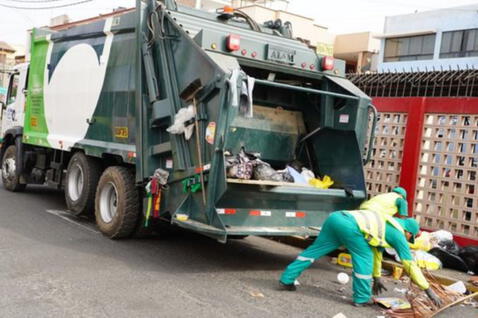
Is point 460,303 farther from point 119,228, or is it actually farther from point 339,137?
point 119,228

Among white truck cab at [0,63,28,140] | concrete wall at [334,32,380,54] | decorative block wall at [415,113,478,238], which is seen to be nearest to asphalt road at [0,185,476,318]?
decorative block wall at [415,113,478,238]

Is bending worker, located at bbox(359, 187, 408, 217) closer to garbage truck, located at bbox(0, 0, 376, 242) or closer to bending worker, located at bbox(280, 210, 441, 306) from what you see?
bending worker, located at bbox(280, 210, 441, 306)

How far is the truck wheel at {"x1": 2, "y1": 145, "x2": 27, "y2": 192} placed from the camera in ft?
32.3

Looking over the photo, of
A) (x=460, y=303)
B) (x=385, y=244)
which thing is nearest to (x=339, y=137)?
(x=385, y=244)

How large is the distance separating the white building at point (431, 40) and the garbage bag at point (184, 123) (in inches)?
838

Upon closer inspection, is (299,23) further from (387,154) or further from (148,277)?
(148,277)

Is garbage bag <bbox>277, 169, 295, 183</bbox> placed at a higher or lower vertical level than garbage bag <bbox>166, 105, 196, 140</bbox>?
lower

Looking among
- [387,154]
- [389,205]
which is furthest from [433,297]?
[387,154]

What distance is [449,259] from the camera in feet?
21.6

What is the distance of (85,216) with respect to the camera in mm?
8156

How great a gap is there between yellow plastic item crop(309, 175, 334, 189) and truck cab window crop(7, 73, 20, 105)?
21.0ft

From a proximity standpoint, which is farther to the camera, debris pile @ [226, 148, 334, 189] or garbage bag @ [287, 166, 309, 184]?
garbage bag @ [287, 166, 309, 184]

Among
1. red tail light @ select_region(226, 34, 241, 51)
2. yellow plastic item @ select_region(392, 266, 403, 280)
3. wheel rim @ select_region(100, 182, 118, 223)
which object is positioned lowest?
yellow plastic item @ select_region(392, 266, 403, 280)

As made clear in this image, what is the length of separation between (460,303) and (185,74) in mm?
3507
